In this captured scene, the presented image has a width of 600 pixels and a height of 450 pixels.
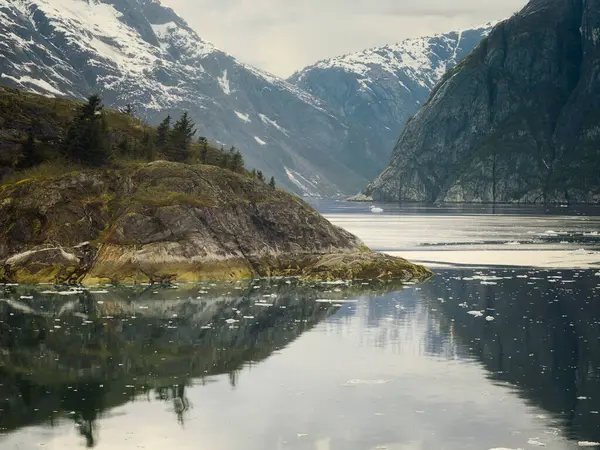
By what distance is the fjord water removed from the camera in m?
29.1

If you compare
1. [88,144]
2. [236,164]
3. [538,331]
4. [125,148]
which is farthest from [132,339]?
[236,164]

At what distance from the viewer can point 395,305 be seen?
6097 centimetres

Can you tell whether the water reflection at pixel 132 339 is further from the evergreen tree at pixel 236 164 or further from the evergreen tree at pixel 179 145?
the evergreen tree at pixel 236 164

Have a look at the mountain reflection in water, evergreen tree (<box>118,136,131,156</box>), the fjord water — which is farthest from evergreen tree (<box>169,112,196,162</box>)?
the mountain reflection in water

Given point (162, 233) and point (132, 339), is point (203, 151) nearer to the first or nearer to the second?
point (162, 233)

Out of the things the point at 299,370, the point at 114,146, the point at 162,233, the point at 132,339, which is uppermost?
the point at 114,146

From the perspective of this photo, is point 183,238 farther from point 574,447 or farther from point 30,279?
point 574,447

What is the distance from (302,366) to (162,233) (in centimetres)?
3680

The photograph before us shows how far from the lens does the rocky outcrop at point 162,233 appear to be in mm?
73312

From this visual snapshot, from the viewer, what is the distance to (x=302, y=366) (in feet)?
133

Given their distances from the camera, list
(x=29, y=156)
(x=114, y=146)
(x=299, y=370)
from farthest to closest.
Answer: (x=114, y=146) → (x=29, y=156) → (x=299, y=370)

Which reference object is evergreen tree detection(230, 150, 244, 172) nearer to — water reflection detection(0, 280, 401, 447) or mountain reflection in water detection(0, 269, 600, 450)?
water reflection detection(0, 280, 401, 447)

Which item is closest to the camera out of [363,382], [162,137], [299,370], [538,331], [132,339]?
[363,382]

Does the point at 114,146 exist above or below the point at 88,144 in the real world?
above
